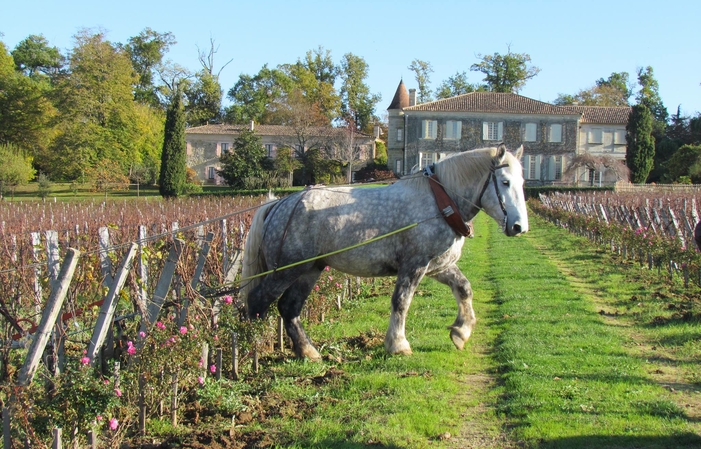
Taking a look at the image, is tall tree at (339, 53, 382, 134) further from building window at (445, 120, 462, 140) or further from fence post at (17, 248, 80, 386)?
fence post at (17, 248, 80, 386)

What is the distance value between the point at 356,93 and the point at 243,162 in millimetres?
30875

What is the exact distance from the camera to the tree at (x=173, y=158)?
44688mm

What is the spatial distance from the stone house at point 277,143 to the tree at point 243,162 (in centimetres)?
736

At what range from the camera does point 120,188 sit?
49.5 metres

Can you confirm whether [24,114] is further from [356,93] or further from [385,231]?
Answer: [385,231]

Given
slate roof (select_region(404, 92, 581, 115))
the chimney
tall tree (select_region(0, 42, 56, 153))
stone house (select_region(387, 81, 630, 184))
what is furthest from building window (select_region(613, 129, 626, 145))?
tall tree (select_region(0, 42, 56, 153))

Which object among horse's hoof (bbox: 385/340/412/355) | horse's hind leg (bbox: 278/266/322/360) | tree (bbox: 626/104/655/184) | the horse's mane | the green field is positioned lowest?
the green field

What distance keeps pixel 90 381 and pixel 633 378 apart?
467cm

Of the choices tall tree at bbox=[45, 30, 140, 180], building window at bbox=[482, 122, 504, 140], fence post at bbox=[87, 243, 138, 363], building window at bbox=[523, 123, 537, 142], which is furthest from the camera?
building window at bbox=[482, 122, 504, 140]

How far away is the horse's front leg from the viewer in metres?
6.56

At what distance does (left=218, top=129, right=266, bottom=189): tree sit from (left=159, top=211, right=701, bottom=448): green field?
4429 cm

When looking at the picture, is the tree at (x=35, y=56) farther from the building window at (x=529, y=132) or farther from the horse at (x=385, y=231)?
the horse at (x=385, y=231)

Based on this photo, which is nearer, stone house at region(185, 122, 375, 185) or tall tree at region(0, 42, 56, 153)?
tall tree at region(0, 42, 56, 153)

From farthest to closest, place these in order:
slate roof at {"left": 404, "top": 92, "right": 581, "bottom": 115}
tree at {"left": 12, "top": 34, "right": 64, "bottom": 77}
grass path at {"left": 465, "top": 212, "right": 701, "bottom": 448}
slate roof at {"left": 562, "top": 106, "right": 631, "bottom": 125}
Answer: tree at {"left": 12, "top": 34, "right": 64, "bottom": 77} → slate roof at {"left": 562, "top": 106, "right": 631, "bottom": 125} → slate roof at {"left": 404, "top": 92, "right": 581, "bottom": 115} → grass path at {"left": 465, "top": 212, "right": 701, "bottom": 448}
